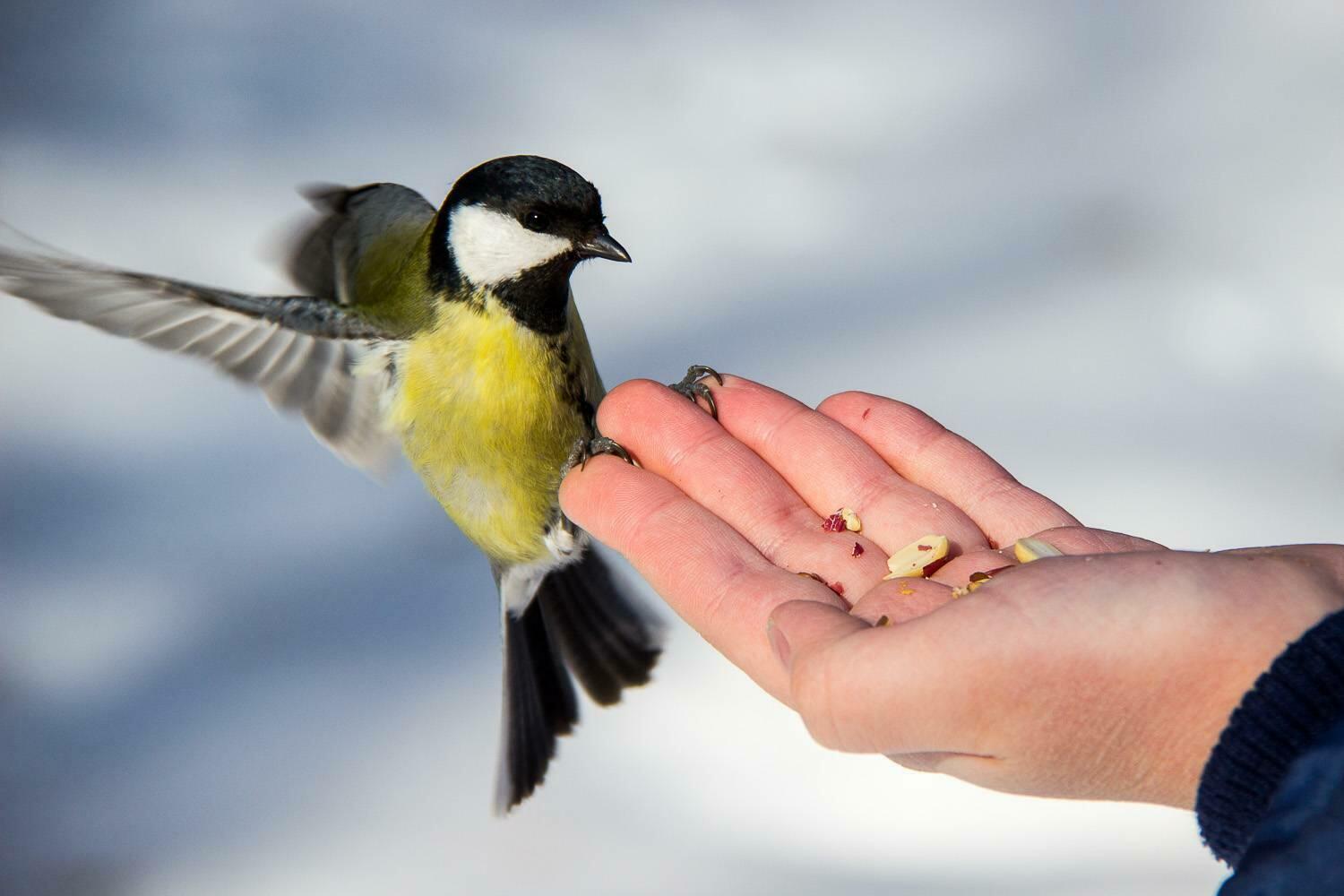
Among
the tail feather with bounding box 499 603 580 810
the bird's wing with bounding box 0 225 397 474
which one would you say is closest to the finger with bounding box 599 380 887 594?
the bird's wing with bounding box 0 225 397 474

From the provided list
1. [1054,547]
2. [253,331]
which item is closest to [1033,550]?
[1054,547]

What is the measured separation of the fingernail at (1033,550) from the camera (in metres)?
1.06

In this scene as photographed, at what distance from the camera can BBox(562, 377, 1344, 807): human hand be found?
0.82 meters

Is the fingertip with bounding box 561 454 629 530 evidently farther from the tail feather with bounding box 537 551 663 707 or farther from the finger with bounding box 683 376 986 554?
the tail feather with bounding box 537 551 663 707

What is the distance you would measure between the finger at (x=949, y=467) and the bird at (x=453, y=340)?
18cm

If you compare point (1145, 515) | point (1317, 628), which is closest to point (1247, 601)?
point (1317, 628)

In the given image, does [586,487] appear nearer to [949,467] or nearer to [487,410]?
[487,410]

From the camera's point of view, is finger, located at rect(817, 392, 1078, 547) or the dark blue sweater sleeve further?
finger, located at rect(817, 392, 1078, 547)

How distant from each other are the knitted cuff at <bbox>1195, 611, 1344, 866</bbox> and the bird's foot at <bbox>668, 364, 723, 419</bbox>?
739mm

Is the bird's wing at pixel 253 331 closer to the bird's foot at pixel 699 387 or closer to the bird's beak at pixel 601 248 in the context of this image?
the bird's beak at pixel 601 248

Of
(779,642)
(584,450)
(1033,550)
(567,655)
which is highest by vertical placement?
(584,450)

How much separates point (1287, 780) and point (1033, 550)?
1.04 feet

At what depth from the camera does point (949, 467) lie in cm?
134

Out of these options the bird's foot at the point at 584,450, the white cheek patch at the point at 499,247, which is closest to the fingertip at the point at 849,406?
the bird's foot at the point at 584,450
